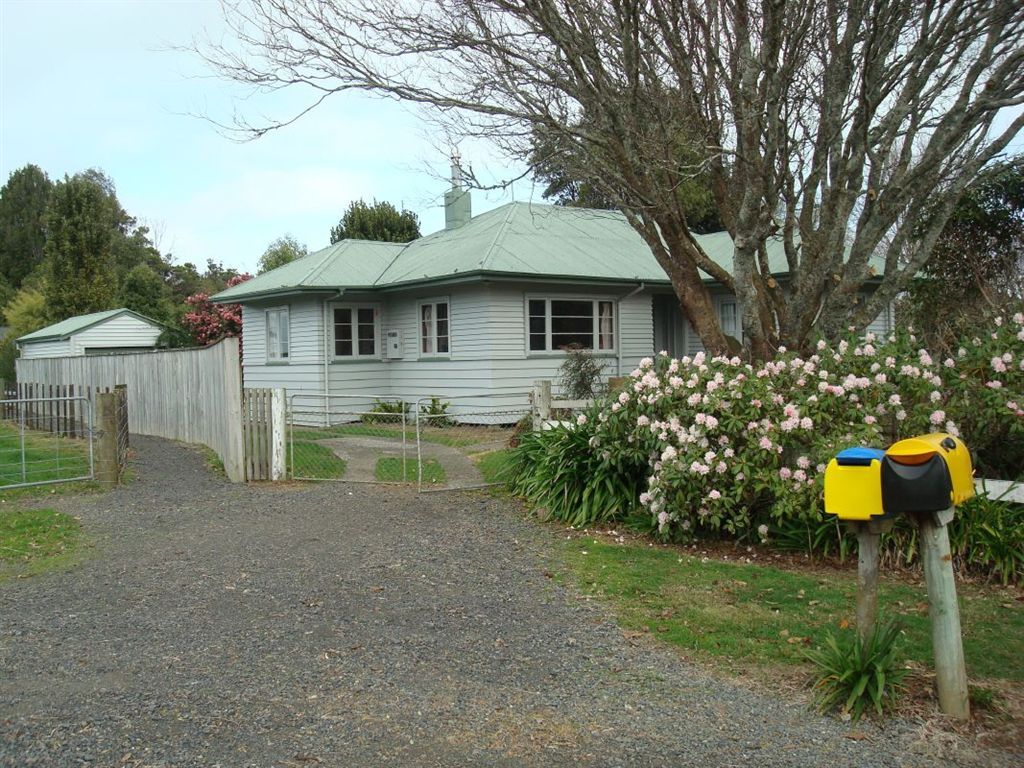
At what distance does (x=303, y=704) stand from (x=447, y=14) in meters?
8.20

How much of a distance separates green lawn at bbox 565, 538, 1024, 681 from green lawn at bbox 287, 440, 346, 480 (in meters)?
5.77

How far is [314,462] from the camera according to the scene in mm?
14242

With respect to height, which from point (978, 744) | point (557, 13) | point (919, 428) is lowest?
point (978, 744)

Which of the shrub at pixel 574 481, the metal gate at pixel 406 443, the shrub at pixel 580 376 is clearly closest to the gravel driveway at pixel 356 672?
the shrub at pixel 574 481

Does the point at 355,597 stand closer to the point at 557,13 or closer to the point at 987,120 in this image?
the point at 557,13

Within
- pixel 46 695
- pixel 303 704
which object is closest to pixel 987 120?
pixel 303 704

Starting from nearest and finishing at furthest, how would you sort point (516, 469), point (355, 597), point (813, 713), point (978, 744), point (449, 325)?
point (978, 744) < point (813, 713) < point (355, 597) < point (516, 469) < point (449, 325)

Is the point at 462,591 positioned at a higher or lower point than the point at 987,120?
lower

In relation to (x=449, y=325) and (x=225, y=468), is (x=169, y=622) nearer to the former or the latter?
(x=225, y=468)

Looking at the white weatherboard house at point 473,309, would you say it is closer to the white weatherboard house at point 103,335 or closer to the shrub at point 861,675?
the white weatherboard house at point 103,335

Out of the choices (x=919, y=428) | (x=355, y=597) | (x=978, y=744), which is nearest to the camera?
(x=978, y=744)

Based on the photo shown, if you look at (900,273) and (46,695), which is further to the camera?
(900,273)

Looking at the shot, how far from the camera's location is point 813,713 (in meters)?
4.56

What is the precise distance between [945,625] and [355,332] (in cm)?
1828
